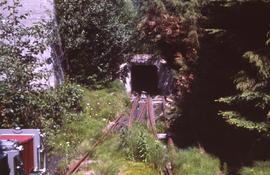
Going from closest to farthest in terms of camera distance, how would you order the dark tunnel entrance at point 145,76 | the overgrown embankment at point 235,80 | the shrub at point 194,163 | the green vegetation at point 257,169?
the green vegetation at point 257,169, the overgrown embankment at point 235,80, the shrub at point 194,163, the dark tunnel entrance at point 145,76

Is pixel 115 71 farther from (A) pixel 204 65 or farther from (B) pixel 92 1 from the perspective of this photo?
(A) pixel 204 65

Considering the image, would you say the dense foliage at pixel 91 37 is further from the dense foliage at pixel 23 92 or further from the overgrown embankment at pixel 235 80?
the overgrown embankment at pixel 235 80

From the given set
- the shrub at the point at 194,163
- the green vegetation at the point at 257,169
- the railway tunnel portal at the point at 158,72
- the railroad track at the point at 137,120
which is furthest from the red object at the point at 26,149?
the railway tunnel portal at the point at 158,72

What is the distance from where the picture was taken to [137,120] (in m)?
19.3

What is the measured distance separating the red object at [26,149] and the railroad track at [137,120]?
325 cm

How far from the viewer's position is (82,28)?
23859 millimetres

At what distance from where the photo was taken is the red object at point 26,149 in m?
8.51

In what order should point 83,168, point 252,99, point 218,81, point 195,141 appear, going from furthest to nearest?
point 195,141
point 218,81
point 83,168
point 252,99

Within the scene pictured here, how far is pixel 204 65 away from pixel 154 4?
1565 centimetres

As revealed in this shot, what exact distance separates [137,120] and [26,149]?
35.7ft

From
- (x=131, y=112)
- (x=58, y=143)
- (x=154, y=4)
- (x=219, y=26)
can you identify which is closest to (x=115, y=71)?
(x=154, y=4)

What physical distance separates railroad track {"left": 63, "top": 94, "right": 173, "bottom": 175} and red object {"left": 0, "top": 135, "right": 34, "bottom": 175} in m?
3.25

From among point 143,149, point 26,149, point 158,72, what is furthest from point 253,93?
point 158,72

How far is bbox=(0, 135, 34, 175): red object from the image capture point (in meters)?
8.51
